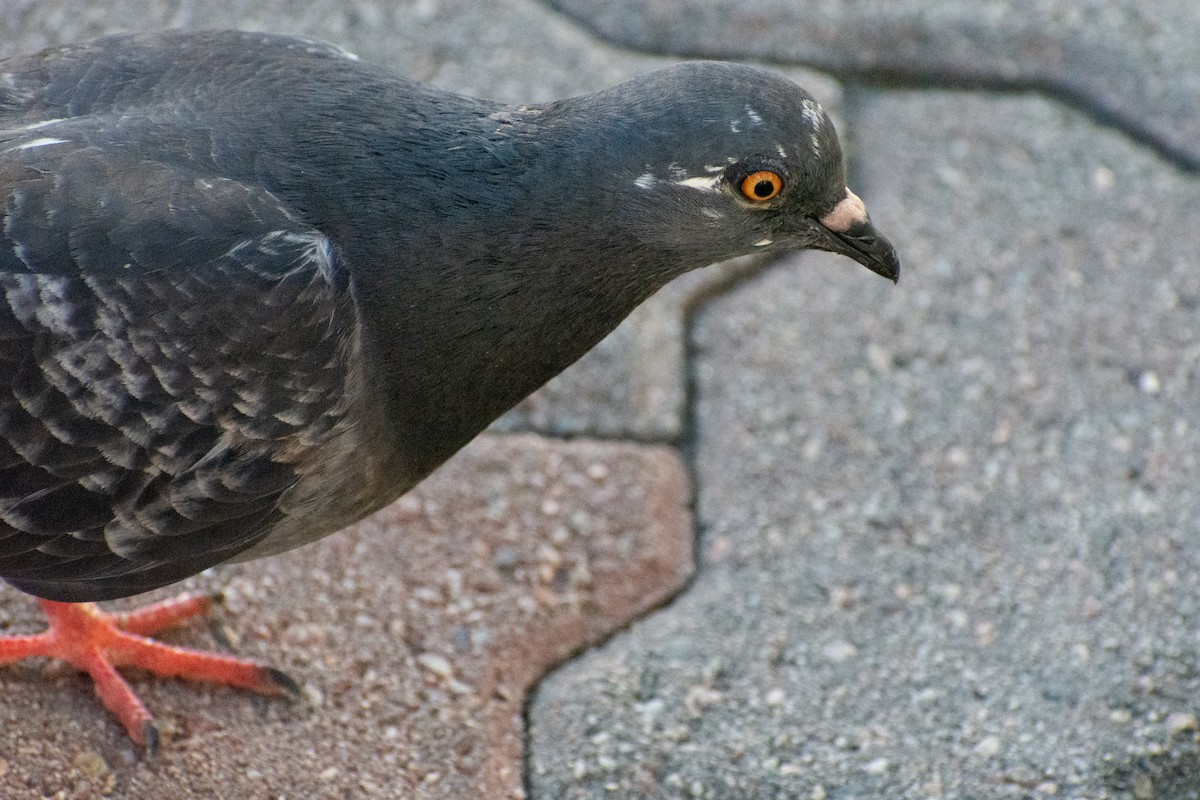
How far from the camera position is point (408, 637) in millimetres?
3898

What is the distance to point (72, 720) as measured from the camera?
345cm

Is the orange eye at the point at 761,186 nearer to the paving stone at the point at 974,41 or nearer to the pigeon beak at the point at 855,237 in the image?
the pigeon beak at the point at 855,237

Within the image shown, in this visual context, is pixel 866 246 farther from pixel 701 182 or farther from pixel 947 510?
pixel 947 510

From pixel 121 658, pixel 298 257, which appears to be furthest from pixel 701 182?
pixel 121 658

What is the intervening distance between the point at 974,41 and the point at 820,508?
2.50 meters

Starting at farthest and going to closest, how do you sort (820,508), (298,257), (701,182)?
(820,508), (701,182), (298,257)

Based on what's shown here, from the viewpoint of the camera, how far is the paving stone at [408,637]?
341 cm

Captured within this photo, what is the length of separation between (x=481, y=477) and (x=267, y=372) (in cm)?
148

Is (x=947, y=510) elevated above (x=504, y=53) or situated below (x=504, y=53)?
below

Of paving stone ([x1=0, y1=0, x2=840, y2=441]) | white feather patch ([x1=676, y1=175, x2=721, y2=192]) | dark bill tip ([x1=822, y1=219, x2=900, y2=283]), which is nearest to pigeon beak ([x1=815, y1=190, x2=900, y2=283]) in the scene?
dark bill tip ([x1=822, y1=219, x2=900, y2=283])

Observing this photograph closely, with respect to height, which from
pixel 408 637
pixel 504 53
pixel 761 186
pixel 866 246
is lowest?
pixel 408 637

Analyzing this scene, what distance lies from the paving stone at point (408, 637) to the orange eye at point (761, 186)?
1.50 meters

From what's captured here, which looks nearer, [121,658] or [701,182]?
[701,182]

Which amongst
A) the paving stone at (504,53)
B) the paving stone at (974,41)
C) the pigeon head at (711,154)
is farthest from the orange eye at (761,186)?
the paving stone at (974,41)
